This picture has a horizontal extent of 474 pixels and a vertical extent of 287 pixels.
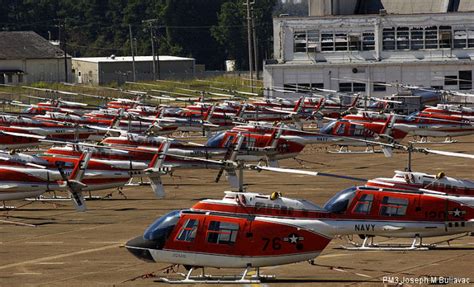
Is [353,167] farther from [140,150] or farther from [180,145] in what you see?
[140,150]

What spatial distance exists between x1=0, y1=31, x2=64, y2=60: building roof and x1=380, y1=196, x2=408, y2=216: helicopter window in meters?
115

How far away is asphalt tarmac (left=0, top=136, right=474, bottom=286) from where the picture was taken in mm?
35344

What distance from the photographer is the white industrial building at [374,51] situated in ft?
363

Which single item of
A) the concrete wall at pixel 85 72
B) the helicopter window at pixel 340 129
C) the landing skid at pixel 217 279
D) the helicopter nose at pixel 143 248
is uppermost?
the helicopter nose at pixel 143 248

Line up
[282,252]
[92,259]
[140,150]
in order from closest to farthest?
[282,252] → [92,259] → [140,150]

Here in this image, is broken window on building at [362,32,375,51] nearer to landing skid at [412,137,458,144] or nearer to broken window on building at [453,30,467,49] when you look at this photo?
broken window on building at [453,30,467,49]

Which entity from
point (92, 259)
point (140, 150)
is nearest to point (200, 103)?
point (140, 150)

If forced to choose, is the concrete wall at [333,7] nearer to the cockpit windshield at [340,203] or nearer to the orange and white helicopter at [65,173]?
the orange and white helicopter at [65,173]

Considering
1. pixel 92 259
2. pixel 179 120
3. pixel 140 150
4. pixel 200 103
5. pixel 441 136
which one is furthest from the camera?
pixel 200 103

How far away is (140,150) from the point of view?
58000mm

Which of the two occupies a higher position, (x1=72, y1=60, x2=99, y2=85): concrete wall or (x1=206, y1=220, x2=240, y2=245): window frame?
(x1=206, y1=220, x2=240, y2=245): window frame

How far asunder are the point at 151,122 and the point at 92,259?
4761cm

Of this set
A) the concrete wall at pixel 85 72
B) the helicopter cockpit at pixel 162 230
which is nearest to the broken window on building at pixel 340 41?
the concrete wall at pixel 85 72

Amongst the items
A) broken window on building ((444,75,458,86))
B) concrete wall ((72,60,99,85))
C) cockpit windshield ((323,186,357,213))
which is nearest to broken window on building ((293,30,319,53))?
broken window on building ((444,75,458,86))
